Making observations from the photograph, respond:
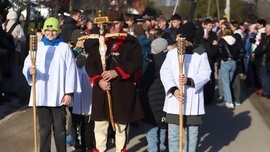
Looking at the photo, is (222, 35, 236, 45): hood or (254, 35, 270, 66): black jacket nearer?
(222, 35, 236, 45): hood

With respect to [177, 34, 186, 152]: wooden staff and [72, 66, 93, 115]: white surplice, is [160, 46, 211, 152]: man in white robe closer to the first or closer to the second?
[177, 34, 186, 152]: wooden staff

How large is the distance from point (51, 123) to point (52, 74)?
0.64m

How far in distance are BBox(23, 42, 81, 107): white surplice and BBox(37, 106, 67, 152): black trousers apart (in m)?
0.12

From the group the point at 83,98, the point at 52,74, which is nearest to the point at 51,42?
the point at 52,74

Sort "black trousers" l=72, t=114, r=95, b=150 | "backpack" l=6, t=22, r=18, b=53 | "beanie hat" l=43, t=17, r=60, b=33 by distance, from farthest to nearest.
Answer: "backpack" l=6, t=22, r=18, b=53, "black trousers" l=72, t=114, r=95, b=150, "beanie hat" l=43, t=17, r=60, b=33

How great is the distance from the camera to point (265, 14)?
2022cm

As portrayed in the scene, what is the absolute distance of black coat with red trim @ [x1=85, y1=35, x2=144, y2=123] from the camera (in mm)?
6789

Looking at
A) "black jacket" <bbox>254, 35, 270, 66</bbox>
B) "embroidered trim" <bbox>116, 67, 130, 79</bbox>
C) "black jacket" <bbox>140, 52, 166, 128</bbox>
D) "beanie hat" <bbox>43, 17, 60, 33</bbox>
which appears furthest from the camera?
"black jacket" <bbox>254, 35, 270, 66</bbox>

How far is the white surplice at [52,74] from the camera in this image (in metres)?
6.76

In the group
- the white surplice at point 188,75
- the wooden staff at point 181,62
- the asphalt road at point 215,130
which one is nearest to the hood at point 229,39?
the asphalt road at point 215,130

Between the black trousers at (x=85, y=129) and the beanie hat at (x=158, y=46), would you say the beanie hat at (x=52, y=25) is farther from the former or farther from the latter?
the beanie hat at (x=158, y=46)

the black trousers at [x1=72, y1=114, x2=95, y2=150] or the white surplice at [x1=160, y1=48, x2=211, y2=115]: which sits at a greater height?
the white surplice at [x1=160, y1=48, x2=211, y2=115]

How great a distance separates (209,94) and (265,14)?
8.71 m

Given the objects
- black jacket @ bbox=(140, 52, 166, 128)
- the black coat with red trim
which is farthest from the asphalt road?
the black coat with red trim
